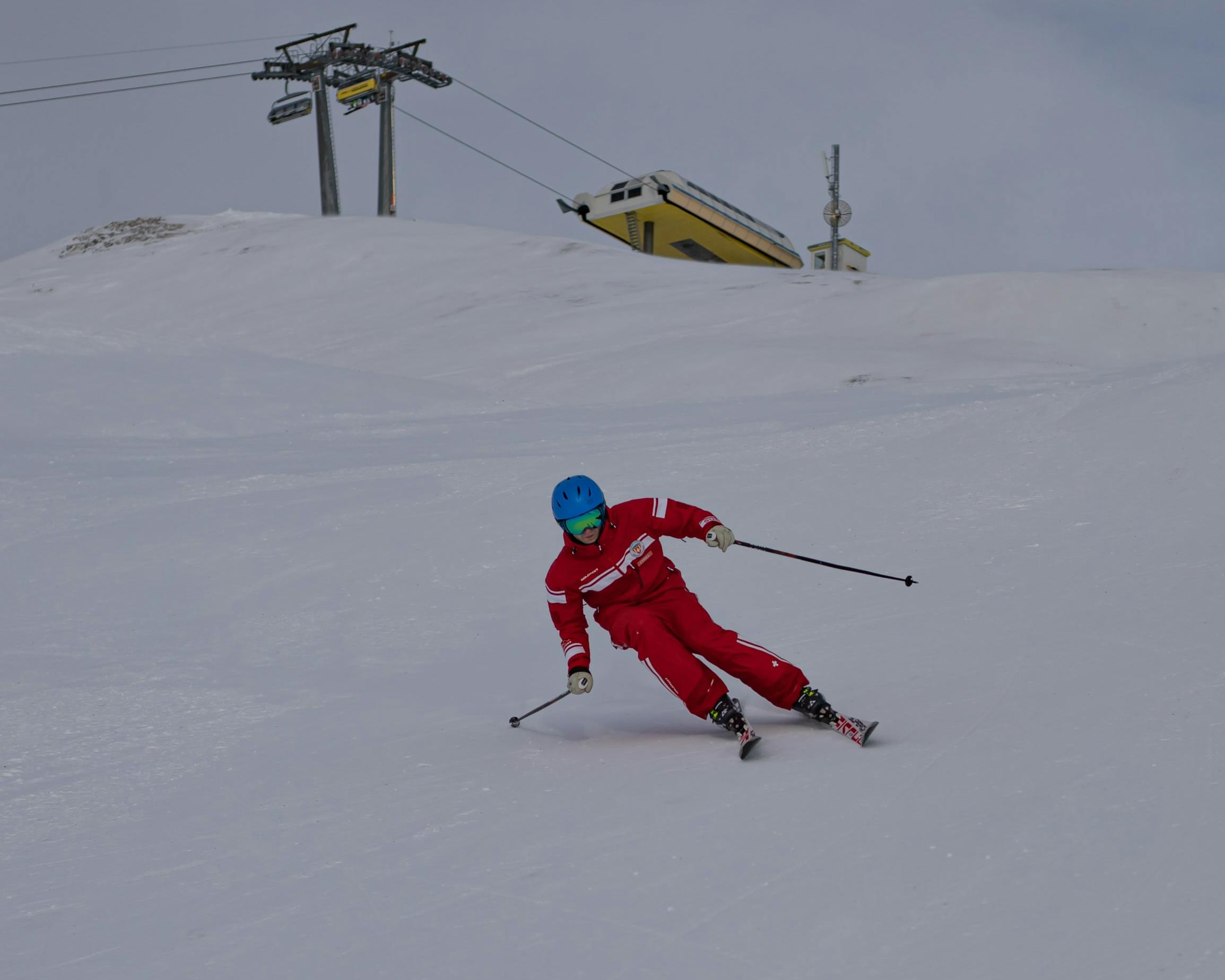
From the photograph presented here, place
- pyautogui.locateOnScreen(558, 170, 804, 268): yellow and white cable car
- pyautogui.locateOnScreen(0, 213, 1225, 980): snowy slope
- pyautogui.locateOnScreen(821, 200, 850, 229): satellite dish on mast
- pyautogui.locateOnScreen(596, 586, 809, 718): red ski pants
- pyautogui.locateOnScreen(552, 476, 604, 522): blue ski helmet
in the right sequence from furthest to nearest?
pyautogui.locateOnScreen(821, 200, 850, 229): satellite dish on mast → pyautogui.locateOnScreen(558, 170, 804, 268): yellow and white cable car → pyautogui.locateOnScreen(552, 476, 604, 522): blue ski helmet → pyautogui.locateOnScreen(596, 586, 809, 718): red ski pants → pyautogui.locateOnScreen(0, 213, 1225, 980): snowy slope

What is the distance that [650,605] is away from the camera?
444 cm

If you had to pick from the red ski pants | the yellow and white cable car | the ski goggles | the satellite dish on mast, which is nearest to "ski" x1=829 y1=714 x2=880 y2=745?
the red ski pants

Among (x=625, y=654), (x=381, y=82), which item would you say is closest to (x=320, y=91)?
(x=381, y=82)

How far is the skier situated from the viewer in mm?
4188

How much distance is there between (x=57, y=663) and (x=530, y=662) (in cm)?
228

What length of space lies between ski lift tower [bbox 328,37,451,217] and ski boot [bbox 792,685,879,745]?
101 ft

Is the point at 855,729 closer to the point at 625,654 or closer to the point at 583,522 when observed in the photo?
the point at 583,522

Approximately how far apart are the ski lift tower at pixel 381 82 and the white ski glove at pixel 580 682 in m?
30.5

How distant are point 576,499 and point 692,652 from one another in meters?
0.77

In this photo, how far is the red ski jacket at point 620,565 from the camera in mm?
4414

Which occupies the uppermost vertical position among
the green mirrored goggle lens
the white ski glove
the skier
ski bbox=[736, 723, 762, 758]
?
the green mirrored goggle lens

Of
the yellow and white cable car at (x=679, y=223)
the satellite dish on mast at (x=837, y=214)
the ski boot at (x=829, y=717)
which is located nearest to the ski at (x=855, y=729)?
the ski boot at (x=829, y=717)

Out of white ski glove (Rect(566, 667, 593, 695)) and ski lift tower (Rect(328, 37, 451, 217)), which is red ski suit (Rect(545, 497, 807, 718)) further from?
ski lift tower (Rect(328, 37, 451, 217))

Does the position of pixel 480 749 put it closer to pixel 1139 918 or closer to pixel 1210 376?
pixel 1139 918
